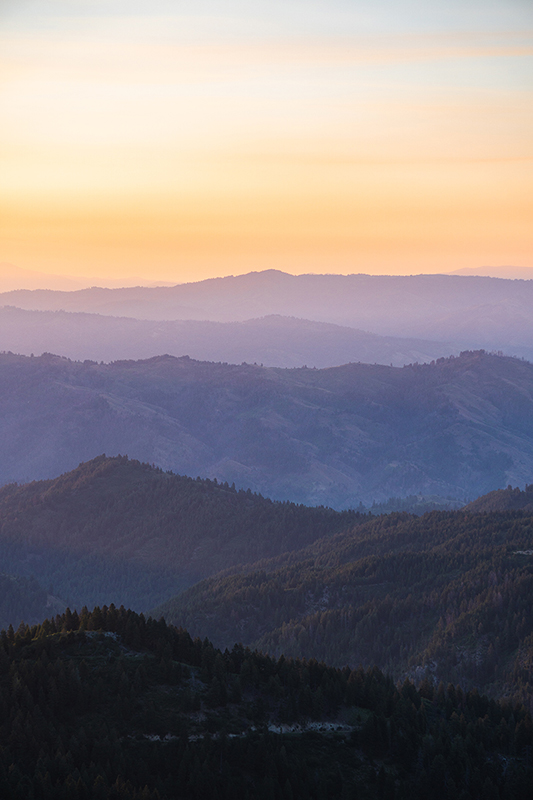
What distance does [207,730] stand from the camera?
88.2m

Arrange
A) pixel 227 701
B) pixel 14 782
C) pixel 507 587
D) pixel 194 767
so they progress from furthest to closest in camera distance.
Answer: pixel 507 587, pixel 227 701, pixel 194 767, pixel 14 782

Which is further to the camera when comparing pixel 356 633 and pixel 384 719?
pixel 356 633

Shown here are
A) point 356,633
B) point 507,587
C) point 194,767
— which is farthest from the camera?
point 356,633

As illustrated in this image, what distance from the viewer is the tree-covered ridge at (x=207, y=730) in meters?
80.3

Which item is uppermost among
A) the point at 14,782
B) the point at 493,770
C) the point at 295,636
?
the point at 14,782

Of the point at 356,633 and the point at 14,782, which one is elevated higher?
the point at 14,782

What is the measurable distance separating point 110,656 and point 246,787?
20.3 m

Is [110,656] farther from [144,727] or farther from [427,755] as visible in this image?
[427,755]

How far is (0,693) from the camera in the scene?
85188mm

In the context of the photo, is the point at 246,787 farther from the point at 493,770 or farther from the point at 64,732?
the point at 493,770

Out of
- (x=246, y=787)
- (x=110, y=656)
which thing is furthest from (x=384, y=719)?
(x=110, y=656)

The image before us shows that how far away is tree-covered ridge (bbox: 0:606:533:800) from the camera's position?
80.3 meters

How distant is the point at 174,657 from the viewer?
98.9 metres

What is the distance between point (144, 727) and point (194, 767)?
26.0ft
